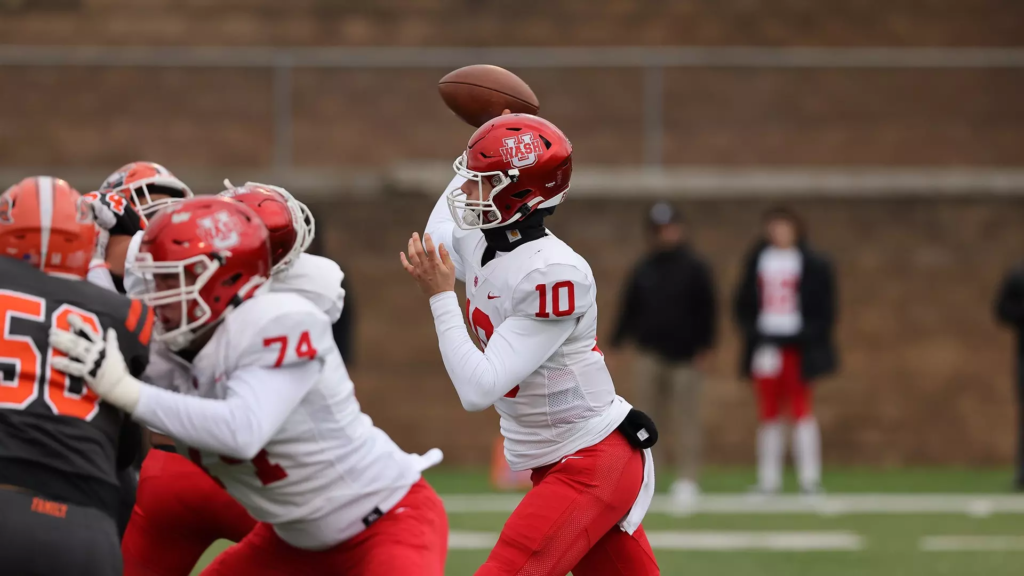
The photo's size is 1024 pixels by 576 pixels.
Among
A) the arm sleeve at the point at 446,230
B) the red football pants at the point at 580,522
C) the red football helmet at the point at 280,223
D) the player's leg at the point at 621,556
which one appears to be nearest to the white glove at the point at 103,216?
the red football helmet at the point at 280,223

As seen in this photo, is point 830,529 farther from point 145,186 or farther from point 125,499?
point 125,499

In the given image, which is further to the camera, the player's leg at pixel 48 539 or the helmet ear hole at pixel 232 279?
the helmet ear hole at pixel 232 279

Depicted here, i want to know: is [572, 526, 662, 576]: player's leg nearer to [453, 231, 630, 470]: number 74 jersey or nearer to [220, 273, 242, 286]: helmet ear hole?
[453, 231, 630, 470]: number 74 jersey

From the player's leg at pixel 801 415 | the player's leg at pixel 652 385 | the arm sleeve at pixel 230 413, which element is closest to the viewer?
the arm sleeve at pixel 230 413

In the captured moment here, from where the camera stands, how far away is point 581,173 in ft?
37.0

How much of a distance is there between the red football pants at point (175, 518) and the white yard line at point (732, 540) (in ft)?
11.1

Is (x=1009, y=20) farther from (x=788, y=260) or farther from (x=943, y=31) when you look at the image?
(x=788, y=260)

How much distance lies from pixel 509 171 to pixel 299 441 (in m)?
0.97

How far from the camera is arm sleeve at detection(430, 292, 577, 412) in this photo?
3566 mm

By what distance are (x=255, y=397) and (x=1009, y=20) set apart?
1150 cm

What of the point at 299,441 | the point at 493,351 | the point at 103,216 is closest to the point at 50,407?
the point at 299,441

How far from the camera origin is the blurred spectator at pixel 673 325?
9094 millimetres

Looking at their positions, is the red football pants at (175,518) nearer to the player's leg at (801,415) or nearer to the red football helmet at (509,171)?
the red football helmet at (509,171)

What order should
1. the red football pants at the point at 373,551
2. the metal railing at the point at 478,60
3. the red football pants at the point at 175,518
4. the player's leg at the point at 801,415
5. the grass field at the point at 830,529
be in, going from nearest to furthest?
the red football pants at the point at 373,551 → the red football pants at the point at 175,518 → the grass field at the point at 830,529 → the player's leg at the point at 801,415 → the metal railing at the point at 478,60
